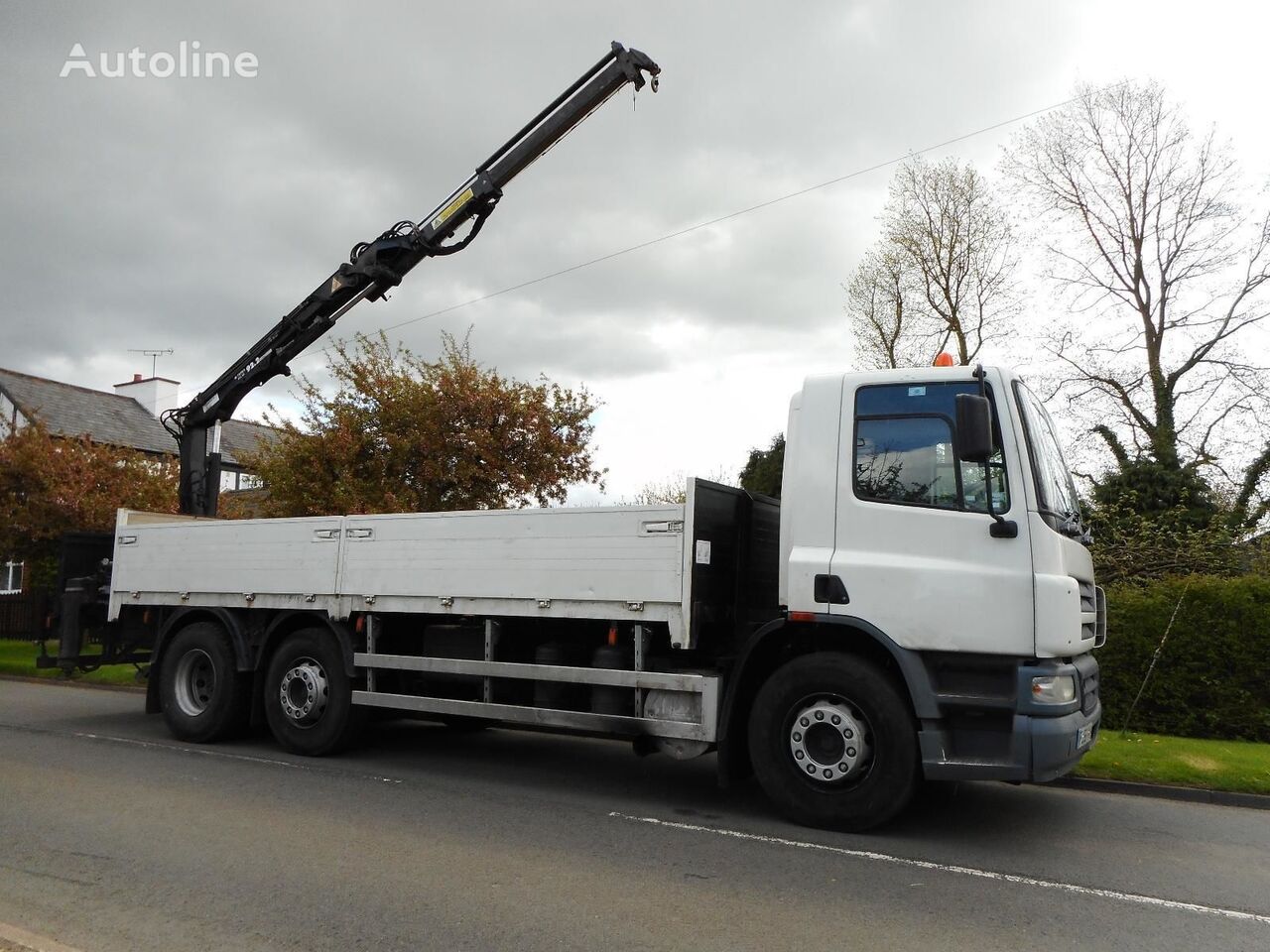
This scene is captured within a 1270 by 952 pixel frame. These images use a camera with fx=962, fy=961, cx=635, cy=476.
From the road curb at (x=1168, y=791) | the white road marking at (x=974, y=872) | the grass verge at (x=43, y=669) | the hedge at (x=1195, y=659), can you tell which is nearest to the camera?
the white road marking at (x=974, y=872)

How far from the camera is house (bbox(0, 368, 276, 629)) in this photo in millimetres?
38125

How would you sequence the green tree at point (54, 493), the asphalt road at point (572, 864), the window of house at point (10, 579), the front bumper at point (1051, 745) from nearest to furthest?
the asphalt road at point (572, 864) → the front bumper at point (1051, 745) → the green tree at point (54, 493) → the window of house at point (10, 579)

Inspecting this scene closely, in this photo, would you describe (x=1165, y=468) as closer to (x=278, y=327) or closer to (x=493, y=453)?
(x=493, y=453)

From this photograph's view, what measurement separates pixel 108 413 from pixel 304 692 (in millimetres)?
39602

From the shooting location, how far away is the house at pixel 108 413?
38.1 meters

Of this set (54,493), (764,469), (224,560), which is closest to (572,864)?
(224,560)

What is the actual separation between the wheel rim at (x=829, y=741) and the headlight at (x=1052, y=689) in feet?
3.32

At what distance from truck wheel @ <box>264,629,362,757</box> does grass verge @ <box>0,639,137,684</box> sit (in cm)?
556

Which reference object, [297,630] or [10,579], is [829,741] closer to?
[297,630]

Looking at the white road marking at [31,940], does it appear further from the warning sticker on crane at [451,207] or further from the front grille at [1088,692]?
the warning sticker on crane at [451,207]

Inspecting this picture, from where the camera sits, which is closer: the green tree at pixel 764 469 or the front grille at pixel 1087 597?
the front grille at pixel 1087 597

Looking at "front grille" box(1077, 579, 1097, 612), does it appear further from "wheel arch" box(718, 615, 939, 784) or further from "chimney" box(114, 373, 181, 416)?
"chimney" box(114, 373, 181, 416)

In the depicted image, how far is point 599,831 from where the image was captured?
609 centimetres

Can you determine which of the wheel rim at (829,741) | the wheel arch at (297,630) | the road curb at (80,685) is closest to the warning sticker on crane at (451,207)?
the wheel arch at (297,630)
